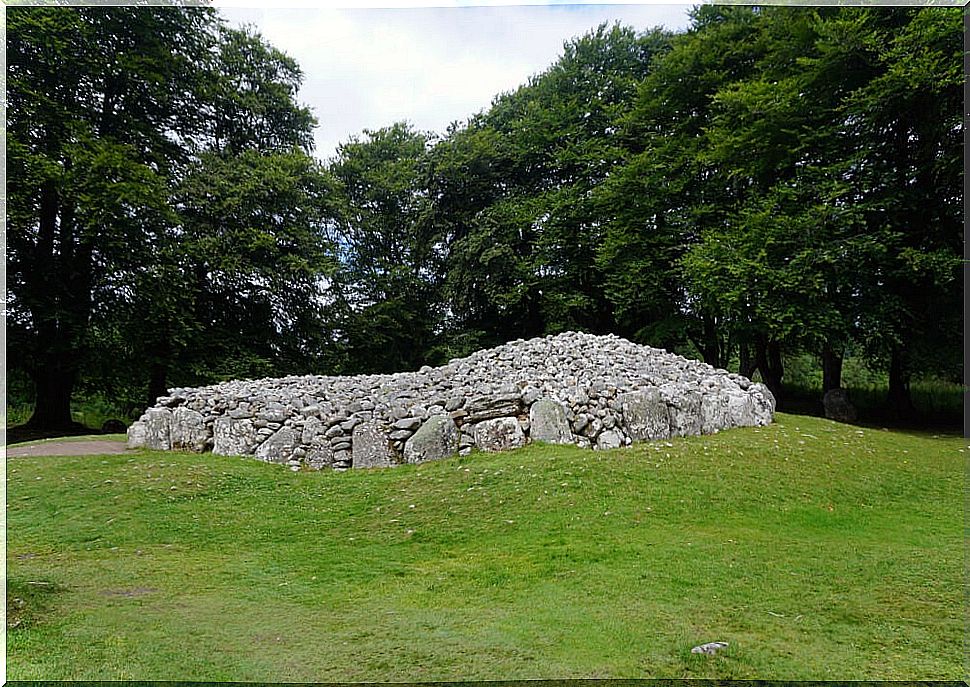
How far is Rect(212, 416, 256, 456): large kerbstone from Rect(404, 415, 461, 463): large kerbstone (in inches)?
75.9

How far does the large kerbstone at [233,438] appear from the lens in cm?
786

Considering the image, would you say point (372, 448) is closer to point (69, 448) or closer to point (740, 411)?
point (69, 448)

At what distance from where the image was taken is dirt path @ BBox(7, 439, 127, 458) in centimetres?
782

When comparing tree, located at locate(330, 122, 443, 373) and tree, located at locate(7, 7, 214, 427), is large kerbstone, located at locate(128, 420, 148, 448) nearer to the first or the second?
tree, located at locate(7, 7, 214, 427)

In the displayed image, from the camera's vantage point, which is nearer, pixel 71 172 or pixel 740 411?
pixel 740 411

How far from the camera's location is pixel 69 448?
27.0 feet

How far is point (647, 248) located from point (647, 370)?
656cm

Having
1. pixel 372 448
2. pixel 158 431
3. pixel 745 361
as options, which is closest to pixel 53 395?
pixel 158 431

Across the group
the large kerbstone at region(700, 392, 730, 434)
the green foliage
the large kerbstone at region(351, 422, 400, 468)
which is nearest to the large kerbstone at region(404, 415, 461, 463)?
the large kerbstone at region(351, 422, 400, 468)

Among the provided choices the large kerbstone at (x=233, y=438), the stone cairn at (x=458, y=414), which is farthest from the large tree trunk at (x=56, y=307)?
the large kerbstone at (x=233, y=438)

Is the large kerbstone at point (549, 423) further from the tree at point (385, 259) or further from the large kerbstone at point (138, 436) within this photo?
the tree at point (385, 259)

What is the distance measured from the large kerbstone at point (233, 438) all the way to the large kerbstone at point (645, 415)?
4.33m

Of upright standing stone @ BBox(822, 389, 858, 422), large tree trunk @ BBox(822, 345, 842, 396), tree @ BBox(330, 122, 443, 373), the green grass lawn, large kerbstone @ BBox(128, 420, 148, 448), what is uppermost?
tree @ BBox(330, 122, 443, 373)

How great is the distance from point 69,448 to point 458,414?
477 centimetres
